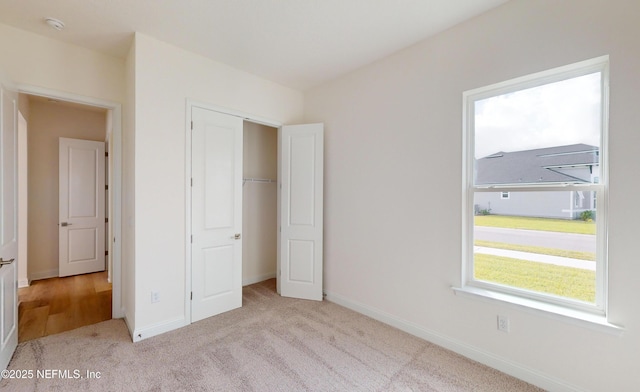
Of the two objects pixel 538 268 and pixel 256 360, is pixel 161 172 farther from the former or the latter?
pixel 538 268

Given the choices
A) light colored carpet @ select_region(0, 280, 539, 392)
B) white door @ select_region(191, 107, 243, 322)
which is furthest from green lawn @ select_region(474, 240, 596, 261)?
white door @ select_region(191, 107, 243, 322)

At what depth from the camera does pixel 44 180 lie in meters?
4.34

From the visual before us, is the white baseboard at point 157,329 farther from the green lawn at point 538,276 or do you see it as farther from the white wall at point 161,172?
the green lawn at point 538,276

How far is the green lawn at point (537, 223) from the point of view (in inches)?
73.6

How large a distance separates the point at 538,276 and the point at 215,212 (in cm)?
307

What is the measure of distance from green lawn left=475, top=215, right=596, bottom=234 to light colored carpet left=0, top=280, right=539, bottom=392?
114 cm

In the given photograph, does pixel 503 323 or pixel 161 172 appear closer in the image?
pixel 503 323

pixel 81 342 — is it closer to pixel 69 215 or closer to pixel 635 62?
pixel 69 215

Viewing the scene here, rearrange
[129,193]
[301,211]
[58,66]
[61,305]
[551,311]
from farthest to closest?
[301,211] < [61,305] < [129,193] < [58,66] < [551,311]

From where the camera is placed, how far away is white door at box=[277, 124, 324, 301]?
349 cm

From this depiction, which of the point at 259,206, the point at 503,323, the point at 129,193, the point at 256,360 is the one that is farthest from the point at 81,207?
the point at 503,323

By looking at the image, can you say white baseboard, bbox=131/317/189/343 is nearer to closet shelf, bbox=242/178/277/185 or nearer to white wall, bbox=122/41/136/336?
white wall, bbox=122/41/136/336

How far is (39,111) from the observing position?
4.30 meters

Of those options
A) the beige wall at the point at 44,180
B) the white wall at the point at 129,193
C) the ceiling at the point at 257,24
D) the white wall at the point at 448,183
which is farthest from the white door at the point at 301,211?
the beige wall at the point at 44,180
